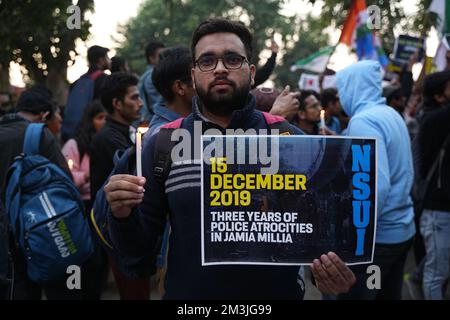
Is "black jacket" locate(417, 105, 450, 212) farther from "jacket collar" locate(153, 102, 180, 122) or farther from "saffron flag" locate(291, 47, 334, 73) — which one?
"saffron flag" locate(291, 47, 334, 73)

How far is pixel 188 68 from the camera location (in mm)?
3816

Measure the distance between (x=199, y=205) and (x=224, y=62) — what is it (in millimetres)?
542

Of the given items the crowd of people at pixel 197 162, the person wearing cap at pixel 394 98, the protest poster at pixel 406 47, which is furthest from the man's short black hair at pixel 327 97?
the protest poster at pixel 406 47

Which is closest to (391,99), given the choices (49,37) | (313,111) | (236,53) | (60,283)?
(313,111)

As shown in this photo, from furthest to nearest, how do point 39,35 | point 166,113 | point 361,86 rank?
point 39,35, point 361,86, point 166,113

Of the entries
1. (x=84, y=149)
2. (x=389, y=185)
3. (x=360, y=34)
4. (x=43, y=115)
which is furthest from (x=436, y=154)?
(x=360, y=34)

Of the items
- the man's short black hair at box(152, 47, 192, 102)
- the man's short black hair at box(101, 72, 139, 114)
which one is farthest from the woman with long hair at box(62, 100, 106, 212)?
the man's short black hair at box(152, 47, 192, 102)

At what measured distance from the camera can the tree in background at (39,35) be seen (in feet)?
18.2

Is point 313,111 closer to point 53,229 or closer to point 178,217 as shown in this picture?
point 53,229

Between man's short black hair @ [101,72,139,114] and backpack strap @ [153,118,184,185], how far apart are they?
2326mm

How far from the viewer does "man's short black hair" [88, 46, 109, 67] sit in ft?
22.4

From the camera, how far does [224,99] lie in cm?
248

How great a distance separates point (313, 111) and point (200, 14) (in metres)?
38.0

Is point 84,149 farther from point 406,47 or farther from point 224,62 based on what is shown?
point 406,47
